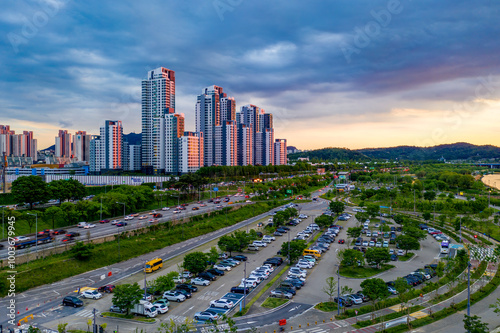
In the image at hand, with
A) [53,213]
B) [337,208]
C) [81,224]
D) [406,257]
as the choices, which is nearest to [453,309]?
[406,257]

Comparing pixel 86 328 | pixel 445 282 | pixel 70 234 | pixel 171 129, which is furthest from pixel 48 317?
pixel 171 129

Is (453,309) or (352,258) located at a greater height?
(352,258)

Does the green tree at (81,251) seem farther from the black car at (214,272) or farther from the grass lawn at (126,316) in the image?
the black car at (214,272)

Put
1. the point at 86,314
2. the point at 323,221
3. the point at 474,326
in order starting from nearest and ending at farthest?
the point at 474,326, the point at 86,314, the point at 323,221

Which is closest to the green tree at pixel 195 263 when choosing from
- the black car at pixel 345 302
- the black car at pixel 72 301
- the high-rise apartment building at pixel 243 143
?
the black car at pixel 72 301

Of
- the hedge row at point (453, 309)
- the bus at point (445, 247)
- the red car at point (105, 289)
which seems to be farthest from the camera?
A: the bus at point (445, 247)

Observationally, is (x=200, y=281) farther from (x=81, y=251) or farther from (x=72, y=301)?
(x=81, y=251)

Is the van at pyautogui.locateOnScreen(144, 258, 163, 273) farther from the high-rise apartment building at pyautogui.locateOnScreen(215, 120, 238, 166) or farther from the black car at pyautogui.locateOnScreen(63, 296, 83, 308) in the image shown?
the high-rise apartment building at pyautogui.locateOnScreen(215, 120, 238, 166)
